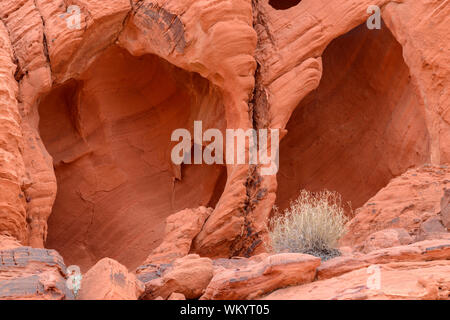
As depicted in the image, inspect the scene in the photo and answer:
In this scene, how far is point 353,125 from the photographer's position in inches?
434

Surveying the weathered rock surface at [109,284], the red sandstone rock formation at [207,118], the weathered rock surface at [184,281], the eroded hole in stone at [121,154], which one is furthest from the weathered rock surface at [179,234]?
the weathered rock surface at [109,284]

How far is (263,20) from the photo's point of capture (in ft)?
32.3

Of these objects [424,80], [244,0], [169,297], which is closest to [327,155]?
[424,80]

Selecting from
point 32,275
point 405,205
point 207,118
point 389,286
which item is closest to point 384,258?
point 389,286

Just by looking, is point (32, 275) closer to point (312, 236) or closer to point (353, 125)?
point (312, 236)

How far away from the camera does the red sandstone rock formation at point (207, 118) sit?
8188mm

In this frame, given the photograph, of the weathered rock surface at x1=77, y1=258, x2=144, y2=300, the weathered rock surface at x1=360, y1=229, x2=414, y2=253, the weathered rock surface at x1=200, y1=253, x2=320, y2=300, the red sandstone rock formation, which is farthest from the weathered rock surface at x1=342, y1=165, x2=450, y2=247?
the weathered rock surface at x1=77, y1=258, x2=144, y2=300

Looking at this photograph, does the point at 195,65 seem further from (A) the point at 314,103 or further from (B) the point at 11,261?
(B) the point at 11,261

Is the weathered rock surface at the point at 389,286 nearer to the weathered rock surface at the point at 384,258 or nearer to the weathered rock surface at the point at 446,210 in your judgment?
the weathered rock surface at the point at 384,258

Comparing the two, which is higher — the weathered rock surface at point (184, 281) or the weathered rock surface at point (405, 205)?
the weathered rock surface at point (405, 205)

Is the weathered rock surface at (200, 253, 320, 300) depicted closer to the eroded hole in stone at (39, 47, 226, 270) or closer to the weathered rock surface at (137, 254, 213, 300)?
the weathered rock surface at (137, 254, 213, 300)

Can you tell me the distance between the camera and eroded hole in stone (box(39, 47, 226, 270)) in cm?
1016

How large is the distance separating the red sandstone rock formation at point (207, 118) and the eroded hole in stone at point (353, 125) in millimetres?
24

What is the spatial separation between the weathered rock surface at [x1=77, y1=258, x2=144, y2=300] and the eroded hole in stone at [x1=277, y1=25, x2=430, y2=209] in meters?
5.84
